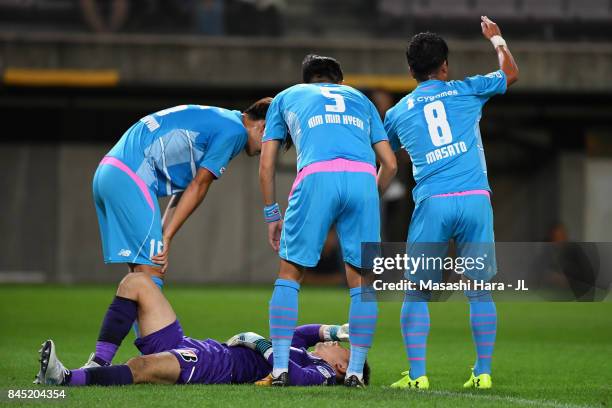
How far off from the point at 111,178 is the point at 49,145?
1498 cm

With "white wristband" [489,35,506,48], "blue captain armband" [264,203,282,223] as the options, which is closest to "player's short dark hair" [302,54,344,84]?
"blue captain armband" [264,203,282,223]

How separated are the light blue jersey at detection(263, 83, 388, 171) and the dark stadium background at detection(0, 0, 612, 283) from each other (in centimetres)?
1012

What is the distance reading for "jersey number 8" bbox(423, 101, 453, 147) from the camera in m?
6.59

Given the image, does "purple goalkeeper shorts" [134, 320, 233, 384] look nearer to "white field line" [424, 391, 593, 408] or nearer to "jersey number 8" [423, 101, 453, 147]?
"white field line" [424, 391, 593, 408]

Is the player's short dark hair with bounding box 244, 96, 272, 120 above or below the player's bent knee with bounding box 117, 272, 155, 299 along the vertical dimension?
above

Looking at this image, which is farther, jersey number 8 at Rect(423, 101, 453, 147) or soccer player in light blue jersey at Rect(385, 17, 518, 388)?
jersey number 8 at Rect(423, 101, 453, 147)

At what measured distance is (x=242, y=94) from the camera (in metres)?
20.5

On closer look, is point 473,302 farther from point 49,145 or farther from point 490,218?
point 49,145

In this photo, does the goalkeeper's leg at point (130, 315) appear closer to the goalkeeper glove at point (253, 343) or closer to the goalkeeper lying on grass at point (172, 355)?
the goalkeeper lying on grass at point (172, 355)

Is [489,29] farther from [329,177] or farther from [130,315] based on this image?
[130,315]

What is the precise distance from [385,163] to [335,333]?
115cm

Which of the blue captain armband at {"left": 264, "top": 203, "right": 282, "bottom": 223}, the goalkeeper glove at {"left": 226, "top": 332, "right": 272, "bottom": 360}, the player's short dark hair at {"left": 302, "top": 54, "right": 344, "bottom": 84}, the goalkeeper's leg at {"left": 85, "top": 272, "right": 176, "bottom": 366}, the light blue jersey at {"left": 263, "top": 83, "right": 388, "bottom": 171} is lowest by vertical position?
the goalkeeper glove at {"left": 226, "top": 332, "right": 272, "bottom": 360}

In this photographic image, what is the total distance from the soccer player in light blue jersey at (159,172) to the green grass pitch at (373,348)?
3.35ft

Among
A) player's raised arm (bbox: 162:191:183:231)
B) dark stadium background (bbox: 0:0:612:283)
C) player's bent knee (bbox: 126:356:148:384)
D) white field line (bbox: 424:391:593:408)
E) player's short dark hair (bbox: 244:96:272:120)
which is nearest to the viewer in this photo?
white field line (bbox: 424:391:593:408)
